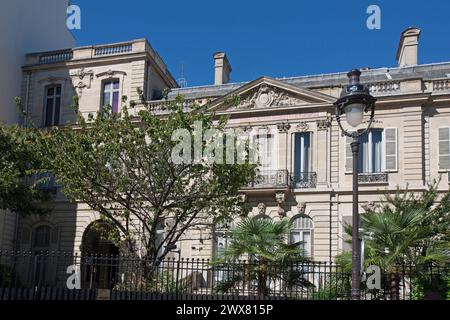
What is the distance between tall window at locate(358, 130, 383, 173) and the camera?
80.1ft

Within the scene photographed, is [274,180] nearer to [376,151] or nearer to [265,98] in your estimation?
[265,98]

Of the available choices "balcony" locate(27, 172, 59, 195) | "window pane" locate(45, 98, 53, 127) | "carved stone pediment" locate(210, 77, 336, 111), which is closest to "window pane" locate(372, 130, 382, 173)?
"carved stone pediment" locate(210, 77, 336, 111)

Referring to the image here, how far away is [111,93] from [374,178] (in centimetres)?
1285

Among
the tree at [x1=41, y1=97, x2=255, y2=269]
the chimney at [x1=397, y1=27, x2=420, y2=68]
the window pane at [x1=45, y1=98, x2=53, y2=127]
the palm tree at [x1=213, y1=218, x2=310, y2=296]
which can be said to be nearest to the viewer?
the palm tree at [x1=213, y1=218, x2=310, y2=296]

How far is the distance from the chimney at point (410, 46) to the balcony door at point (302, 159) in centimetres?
566

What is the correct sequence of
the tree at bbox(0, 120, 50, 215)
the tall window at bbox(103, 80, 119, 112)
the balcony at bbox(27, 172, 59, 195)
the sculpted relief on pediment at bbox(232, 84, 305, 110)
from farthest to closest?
the tall window at bbox(103, 80, 119, 112) < the balcony at bbox(27, 172, 59, 195) < the sculpted relief on pediment at bbox(232, 84, 305, 110) < the tree at bbox(0, 120, 50, 215)

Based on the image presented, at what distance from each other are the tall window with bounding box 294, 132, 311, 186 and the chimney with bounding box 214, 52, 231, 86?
251 inches

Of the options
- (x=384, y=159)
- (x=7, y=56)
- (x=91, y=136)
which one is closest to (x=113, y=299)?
(x=91, y=136)

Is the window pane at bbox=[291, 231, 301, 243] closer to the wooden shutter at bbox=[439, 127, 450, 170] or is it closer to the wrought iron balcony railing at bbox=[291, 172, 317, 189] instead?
the wrought iron balcony railing at bbox=[291, 172, 317, 189]

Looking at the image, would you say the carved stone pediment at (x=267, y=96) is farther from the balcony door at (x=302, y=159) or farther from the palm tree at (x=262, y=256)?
the palm tree at (x=262, y=256)

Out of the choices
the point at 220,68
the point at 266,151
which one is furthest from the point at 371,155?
the point at 220,68

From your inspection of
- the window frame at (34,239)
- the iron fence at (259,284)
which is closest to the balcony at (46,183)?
the window frame at (34,239)

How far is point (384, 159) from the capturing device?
24.2 m

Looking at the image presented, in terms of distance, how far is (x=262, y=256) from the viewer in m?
15.5
